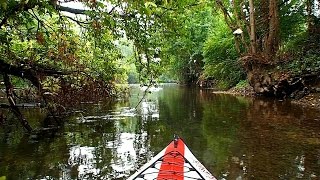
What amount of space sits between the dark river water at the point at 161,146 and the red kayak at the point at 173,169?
2.83 feet

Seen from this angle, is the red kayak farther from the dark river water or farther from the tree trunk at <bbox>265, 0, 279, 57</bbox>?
the tree trunk at <bbox>265, 0, 279, 57</bbox>

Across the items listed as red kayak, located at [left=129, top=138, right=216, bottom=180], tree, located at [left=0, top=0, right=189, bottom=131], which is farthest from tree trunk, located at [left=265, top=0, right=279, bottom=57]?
red kayak, located at [left=129, top=138, right=216, bottom=180]

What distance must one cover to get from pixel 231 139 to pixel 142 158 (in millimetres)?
2632

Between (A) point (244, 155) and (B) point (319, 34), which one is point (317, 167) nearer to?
(A) point (244, 155)

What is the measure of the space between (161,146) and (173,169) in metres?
3.13

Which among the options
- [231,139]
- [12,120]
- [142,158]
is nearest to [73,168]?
[142,158]

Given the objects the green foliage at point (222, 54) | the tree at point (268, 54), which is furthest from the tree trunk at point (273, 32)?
the green foliage at point (222, 54)

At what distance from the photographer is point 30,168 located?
18.9ft

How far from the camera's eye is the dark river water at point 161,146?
552 centimetres

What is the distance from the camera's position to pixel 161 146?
24.3ft

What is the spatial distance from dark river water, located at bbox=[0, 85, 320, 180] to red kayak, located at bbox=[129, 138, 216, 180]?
0.86 metres

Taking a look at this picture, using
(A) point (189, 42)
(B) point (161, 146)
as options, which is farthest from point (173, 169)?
(B) point (161, 146)

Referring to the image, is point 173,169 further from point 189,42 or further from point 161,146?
point 161,146

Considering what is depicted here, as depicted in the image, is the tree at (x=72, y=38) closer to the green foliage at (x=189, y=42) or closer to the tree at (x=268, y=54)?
the green foliage at (x=189, y=42)
